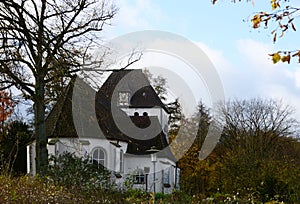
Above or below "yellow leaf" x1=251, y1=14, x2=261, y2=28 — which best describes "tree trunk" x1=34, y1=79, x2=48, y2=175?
below

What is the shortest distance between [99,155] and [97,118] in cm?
783

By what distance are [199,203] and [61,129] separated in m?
16.6

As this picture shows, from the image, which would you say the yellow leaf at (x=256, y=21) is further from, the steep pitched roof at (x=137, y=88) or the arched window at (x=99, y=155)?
the steep pitched roof at (x=137, y=88)

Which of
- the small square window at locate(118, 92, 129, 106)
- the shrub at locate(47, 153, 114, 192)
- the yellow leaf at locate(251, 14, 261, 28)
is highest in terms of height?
the yellow leaf at locate(251, 14, 261, 28)

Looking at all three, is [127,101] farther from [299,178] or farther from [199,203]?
[199,203]

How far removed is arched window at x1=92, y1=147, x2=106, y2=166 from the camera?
28.0 metres

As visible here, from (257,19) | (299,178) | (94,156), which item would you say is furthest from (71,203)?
(94,156)

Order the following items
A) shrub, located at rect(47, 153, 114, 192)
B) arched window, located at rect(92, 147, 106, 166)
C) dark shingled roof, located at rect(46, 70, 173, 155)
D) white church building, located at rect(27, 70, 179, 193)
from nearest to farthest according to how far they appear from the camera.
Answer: shrub, located at rect(47, 153, 114, 192), dark shingled roof, located at rect(46, 70, 173, 155), white church building, located at rect(27, 70, 179, 193), arched window, located at rect(92, 147, 106, 166)

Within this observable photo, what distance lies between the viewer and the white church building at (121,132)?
2277 cm

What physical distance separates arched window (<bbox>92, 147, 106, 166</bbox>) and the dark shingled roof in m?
0.81

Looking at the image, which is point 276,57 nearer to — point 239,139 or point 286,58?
point 286,58

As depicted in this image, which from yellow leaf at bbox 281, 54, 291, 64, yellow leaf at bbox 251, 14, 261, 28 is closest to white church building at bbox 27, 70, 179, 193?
yellow leaf at bbox 251, 14, 261, 28

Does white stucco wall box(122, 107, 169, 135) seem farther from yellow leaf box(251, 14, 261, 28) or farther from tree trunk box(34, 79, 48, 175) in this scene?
yellow leaf box(251, 14, 261, 28)

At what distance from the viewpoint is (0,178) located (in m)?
10.7
